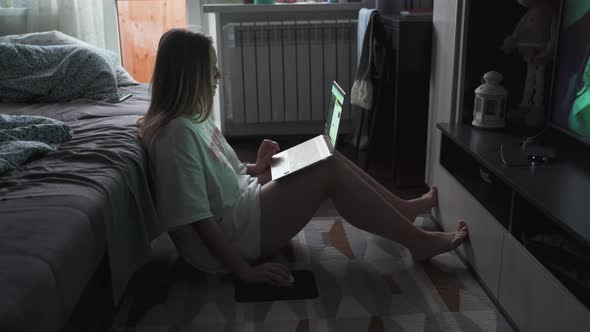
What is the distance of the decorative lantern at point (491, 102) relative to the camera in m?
2.11

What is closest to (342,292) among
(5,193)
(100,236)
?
(100,236)

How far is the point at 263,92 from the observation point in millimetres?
3541

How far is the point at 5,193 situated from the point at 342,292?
0.95 m

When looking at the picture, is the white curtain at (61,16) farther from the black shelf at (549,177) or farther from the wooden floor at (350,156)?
the black shelf at (549,177)

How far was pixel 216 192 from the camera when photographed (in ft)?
5.79

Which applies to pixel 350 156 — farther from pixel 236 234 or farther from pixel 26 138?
A: pixel 26 138

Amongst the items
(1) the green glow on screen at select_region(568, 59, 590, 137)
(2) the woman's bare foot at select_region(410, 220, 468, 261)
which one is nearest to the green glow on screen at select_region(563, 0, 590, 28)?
(1) the green glow on screen at select_region(568, 59, 590, 137)

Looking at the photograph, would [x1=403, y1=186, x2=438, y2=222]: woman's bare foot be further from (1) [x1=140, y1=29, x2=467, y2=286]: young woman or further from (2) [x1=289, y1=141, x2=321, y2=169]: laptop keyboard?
(2) [x1=289, y1=141, x2=321, y2=169]: laptop keyboard

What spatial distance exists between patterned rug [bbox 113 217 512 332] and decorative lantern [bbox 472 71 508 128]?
0.47 m

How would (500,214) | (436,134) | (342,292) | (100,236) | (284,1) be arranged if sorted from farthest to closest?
1. (284,1)
2. (436,134)
3. (342,292)
4. (500,214)
5. (100,236)

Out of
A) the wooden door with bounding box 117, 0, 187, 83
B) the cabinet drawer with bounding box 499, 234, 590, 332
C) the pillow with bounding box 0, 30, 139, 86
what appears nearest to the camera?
the cabinet drawer with bounding box 499, 234, 590, 332

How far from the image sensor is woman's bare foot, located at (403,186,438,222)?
2.18m

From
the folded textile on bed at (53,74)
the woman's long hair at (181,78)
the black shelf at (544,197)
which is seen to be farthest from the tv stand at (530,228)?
the folded textile on bed at (53,74)

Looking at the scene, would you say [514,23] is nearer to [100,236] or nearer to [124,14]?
[100,236]
